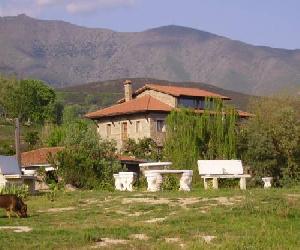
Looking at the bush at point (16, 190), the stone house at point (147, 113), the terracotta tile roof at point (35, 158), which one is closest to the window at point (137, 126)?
the stone house at point (147, 113)

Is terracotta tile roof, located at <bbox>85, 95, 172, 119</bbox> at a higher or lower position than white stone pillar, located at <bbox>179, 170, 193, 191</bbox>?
higher

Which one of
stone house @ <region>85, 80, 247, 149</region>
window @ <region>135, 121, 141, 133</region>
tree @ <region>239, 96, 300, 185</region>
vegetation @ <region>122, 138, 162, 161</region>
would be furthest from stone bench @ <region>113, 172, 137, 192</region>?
window @ <region>135, 121, 141, 133</region>

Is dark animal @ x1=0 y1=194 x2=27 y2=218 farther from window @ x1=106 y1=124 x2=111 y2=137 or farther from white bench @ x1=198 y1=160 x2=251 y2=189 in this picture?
window @ x1=106 y1=124 x2=111 y2=137

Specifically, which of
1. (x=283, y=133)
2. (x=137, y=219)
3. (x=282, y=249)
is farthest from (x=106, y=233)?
(x=283, y=133)

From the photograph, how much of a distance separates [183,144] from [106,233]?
2268 centimetres

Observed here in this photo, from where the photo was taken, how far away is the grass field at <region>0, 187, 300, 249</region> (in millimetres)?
12562

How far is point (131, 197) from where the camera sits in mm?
20859

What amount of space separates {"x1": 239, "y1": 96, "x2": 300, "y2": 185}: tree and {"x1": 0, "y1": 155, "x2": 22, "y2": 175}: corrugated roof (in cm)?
1421

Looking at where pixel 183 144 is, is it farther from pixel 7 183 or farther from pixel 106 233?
pixel 106 233

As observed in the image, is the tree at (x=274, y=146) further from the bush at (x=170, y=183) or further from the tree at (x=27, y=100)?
the tree at (x=27, y=100)

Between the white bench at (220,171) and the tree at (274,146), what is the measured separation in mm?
7623

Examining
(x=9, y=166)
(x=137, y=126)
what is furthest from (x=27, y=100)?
(x=9, y=166)

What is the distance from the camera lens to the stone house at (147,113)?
53.4 meters

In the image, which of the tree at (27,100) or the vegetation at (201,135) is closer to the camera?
the vegetation at (201,135)
